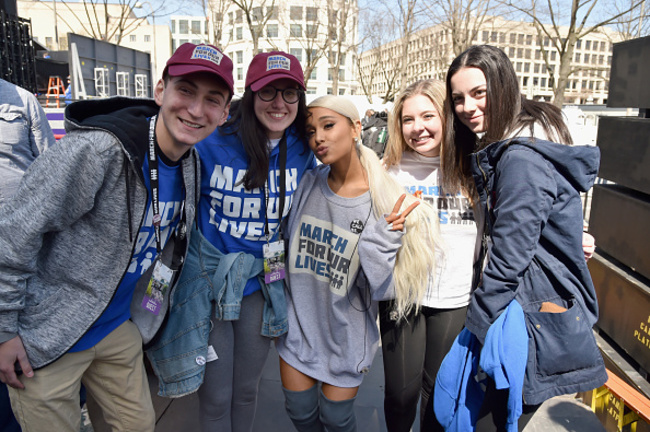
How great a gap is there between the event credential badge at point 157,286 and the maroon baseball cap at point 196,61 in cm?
83

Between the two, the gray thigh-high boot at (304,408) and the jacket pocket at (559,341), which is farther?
the gray thigh-high boot at (304,408)

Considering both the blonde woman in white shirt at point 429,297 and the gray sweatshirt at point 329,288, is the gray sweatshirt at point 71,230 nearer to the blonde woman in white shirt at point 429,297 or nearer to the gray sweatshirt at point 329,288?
the gray sweatshirt at point 329,288

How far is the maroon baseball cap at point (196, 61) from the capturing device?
67.7 inches

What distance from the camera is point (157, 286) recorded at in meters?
1.91

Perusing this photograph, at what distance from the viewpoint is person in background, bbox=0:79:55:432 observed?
114 inches

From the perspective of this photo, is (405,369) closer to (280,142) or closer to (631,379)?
(280,142)

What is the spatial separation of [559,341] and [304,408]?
48.9 inches

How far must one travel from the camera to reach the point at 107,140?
157cm

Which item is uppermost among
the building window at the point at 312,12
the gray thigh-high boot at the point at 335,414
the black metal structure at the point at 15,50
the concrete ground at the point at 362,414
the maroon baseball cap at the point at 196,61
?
the building window at the point at 312,12

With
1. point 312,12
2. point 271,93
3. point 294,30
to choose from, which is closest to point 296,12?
point 312,12

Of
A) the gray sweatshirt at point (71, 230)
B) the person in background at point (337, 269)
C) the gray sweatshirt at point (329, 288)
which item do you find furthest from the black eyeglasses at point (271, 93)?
the gray sweatshirt at point (71, 230)

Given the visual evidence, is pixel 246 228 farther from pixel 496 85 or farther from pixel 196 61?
pixel 496 85

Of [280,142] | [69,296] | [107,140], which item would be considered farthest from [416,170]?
[69,296]

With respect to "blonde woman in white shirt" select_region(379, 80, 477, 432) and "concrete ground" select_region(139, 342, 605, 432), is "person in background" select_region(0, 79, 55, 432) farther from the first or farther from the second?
"blonde woman in white shirt" select_region(379, 80, 477, 432)
